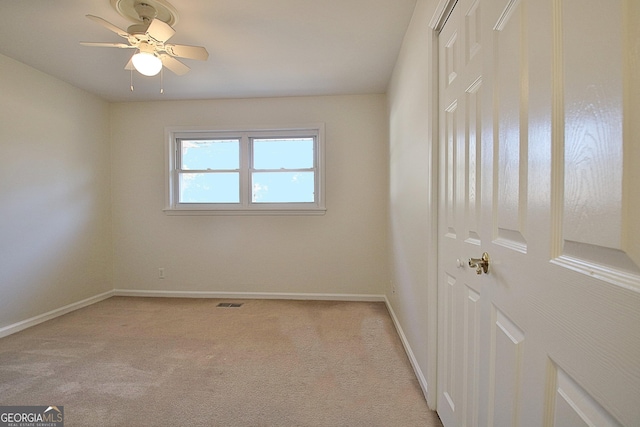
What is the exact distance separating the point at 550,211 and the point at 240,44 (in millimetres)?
2616

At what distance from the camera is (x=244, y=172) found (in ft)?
12.1

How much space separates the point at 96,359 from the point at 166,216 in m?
1.96

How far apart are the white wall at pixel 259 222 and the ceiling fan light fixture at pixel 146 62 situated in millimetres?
1703

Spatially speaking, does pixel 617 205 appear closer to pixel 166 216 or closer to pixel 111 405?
pixel 111 405

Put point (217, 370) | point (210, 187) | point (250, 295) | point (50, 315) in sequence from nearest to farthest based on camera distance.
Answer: point (217, 370)
point (50, 315)
point (250, 295)
point (210, 187)

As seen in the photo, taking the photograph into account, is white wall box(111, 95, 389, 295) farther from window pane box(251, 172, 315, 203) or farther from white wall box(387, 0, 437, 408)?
white wall box(387, 0, 437, 408)

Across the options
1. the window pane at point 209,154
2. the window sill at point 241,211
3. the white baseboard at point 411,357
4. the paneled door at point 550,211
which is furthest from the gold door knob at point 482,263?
the window pane at point 209,154

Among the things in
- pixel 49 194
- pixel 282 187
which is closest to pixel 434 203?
pixel 282 187

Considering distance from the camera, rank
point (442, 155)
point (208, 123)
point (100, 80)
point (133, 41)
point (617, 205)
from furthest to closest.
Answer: point (208, 123) < point (100, 80) < point (133, 41) < point (442, 155) < point (617, 205)

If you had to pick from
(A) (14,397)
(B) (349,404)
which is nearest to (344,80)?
(B) (349,404)

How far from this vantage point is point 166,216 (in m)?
3.74

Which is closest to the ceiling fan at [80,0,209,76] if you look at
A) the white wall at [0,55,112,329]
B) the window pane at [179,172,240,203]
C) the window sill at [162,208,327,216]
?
the white wall at [0,55,112,329]

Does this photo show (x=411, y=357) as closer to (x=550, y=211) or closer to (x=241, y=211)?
(x=550, y=211)

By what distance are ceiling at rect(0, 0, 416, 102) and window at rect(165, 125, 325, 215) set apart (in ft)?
1.87
